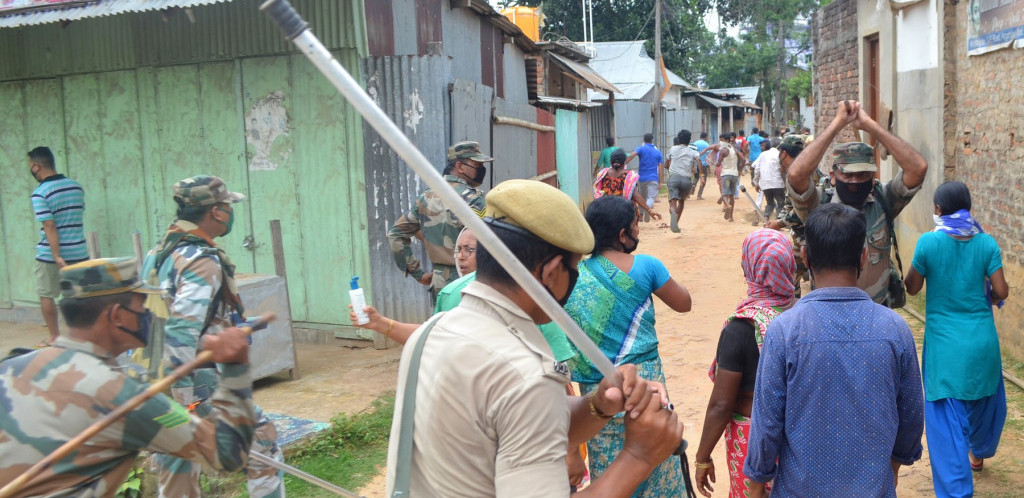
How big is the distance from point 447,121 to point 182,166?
2719 millimetres

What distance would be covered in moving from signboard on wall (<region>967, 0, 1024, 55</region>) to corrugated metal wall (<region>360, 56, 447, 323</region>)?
14.6 feet

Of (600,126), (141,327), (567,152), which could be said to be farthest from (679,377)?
(600,126)

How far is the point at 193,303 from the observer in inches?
155

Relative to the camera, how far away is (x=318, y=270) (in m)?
8.06

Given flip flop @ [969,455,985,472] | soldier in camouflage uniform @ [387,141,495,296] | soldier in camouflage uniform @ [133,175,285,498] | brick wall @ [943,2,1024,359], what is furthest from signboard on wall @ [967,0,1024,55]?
soldier in camouflage uniform @ [133,175,285,498]

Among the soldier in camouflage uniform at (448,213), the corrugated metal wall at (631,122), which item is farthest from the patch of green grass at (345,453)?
the corrugated metal wall at (631,122)

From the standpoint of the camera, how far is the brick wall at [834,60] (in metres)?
11.1

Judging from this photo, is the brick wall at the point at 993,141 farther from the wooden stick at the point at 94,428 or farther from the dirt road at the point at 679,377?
the wooden stick at the point at 94,428

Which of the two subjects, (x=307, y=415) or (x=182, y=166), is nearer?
(x=307, y=415)

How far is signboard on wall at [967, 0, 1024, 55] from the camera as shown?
648cm

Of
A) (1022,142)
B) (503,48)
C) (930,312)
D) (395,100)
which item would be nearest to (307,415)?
(395,100)

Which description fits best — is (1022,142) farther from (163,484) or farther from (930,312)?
(163,484)

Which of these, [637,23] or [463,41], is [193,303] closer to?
[463,41]

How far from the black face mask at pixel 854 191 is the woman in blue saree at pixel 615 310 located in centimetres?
124
